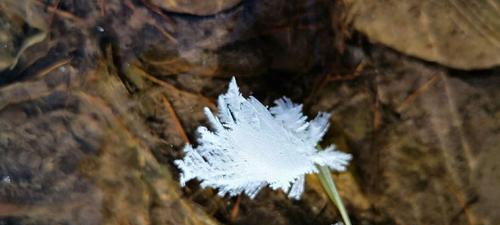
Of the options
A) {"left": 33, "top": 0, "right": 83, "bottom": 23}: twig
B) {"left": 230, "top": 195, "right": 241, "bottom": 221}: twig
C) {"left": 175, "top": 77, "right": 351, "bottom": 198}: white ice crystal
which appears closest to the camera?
{"left": 175, "top": 77, "right": 351, "bottom": 198}: white ice crystal

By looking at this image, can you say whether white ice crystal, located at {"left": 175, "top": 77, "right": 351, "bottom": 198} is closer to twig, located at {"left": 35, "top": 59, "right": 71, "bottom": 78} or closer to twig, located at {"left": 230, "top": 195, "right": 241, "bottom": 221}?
twig, located at {"left": 230, "top": 195, "right": 241, "bottom": 221}

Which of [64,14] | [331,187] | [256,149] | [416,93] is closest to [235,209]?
[256,149]

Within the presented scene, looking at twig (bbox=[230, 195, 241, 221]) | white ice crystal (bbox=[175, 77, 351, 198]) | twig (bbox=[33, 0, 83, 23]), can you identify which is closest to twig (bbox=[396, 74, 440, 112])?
white ice crystal (bbox=[175, 77, 351, 198])

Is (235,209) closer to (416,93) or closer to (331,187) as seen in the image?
(331,187)

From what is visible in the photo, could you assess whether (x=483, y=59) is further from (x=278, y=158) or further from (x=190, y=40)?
(x=190, y=40)

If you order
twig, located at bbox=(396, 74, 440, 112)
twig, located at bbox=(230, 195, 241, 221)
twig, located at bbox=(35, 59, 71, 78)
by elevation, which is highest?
twig, located at bbox=(35, 59, 71, 78)

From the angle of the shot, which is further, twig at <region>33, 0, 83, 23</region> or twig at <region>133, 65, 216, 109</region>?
twig at <region>33, 0, 83, 23</region>

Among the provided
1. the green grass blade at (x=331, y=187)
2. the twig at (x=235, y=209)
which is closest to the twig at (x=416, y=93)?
the green grass blade at (x=331, y=187)

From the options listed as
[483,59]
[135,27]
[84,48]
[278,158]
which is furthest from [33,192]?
[483,59]

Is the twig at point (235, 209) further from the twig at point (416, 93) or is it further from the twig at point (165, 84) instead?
the twig at point (416, 93)

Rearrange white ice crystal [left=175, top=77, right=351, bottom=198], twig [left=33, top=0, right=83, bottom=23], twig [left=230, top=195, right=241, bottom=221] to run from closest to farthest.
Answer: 1. white ice crystal [left=175, top=77, right=351, bottom=198]
2. twig [left=230, top=195, right=241, bottom=221]
3. twig [left=33, top=0, right=83, bottom=23]

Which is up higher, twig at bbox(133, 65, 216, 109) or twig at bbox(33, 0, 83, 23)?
twig at bbox(33, 0, 83, 23)
